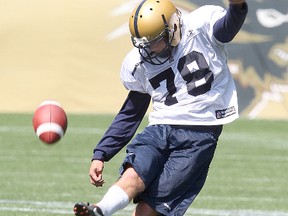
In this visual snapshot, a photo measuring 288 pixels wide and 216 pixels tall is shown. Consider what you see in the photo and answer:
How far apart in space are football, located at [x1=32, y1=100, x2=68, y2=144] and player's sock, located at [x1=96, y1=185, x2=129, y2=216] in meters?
1.08

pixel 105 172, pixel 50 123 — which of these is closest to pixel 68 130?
pixel 105 172

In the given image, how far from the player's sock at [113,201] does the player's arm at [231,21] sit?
101cm

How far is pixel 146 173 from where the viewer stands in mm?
5457

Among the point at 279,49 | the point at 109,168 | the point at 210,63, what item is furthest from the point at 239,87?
the point at 210,63

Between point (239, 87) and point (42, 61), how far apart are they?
10.1 feet

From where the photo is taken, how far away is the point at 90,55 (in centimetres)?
1570

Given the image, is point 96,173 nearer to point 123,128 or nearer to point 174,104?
point 123,128

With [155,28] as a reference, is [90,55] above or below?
below

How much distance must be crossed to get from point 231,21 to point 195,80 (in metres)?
0.45

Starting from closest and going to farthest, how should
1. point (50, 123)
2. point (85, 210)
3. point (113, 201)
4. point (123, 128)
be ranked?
point (85, 210), point (113, 201), point (123, 128), point (50, 123)

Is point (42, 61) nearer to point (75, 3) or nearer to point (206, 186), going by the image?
point (75, 3)

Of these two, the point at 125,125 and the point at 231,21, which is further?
the point at 125,125

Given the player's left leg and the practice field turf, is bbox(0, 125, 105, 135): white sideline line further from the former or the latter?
the player's left leg

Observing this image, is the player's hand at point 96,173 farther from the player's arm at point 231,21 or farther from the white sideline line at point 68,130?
the white sideline line at point 68,130
